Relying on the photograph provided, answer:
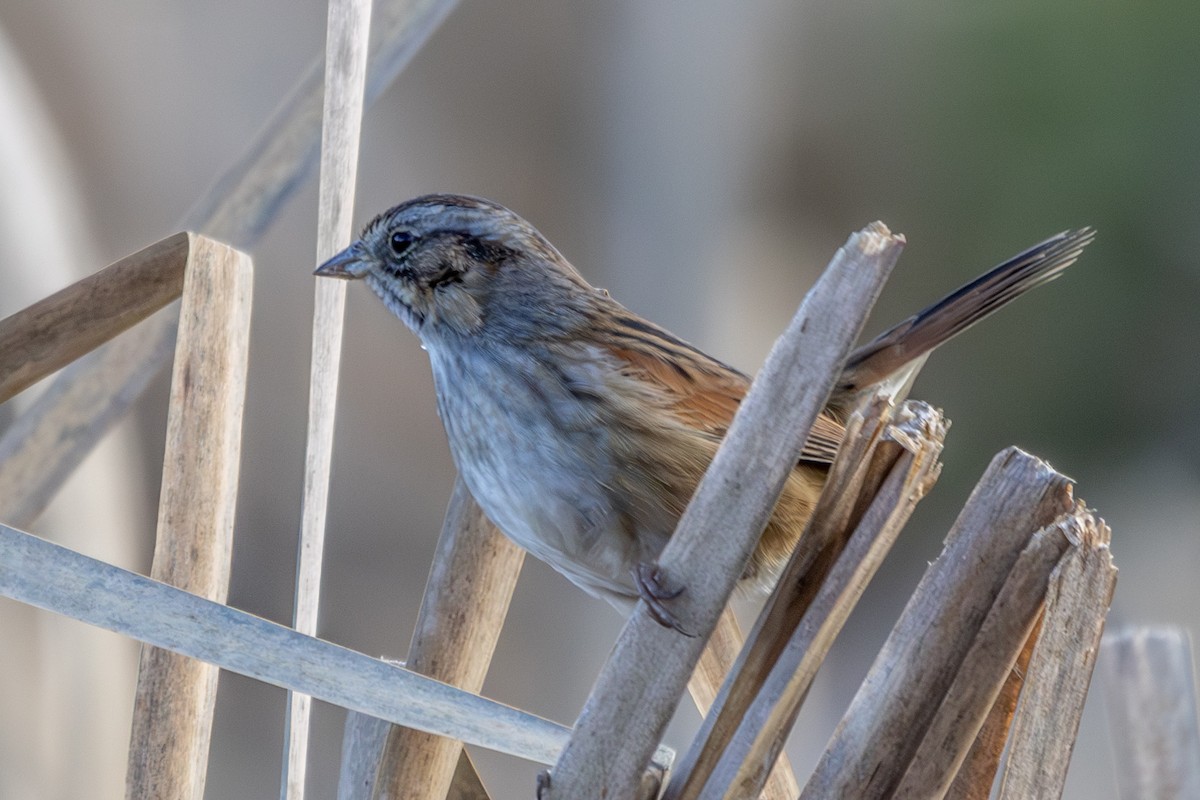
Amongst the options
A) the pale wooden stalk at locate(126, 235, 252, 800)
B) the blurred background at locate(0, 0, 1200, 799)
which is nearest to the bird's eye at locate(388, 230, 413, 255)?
the pale wooden stalk at locate(126, 235, 252, 800)

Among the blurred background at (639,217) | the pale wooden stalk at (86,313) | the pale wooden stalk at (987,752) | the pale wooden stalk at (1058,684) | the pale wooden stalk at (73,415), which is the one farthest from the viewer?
the blurred background at (639,217)

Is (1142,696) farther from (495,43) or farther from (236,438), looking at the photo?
(495,43)

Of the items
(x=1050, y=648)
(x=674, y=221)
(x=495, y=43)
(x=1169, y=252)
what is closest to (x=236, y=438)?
(x=1050, y=648)

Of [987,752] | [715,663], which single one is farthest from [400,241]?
[987,752]

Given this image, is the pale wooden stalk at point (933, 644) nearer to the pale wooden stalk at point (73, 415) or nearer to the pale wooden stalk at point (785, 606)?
the pale wooden stalk at point (785, 606)

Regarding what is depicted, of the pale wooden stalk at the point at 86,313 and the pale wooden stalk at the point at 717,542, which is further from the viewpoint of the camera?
the pale wooden stalk at the point at 86,313

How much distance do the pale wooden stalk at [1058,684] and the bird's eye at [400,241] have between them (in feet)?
2.78

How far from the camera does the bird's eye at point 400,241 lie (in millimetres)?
1319

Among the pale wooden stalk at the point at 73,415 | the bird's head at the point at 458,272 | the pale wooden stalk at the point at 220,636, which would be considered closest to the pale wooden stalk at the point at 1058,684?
the pale wooden stalk at the point at 220,636

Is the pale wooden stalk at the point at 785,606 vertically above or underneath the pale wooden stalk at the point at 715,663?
underneath

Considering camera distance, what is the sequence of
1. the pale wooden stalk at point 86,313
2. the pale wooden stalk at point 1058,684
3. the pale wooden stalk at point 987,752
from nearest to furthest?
the pale wooden stalk at point 1058,684
the pale wooden stalk at point 987,752
the pale wooden stalk at point 86,313

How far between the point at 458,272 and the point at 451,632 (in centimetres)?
46

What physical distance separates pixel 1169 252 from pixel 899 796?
9.37 feet

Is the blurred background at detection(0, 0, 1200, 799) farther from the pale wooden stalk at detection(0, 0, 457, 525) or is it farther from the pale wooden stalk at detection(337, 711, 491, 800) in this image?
the pale wooden stalk at detection(337, 711, 491, 800)
